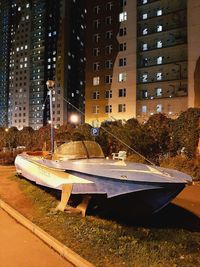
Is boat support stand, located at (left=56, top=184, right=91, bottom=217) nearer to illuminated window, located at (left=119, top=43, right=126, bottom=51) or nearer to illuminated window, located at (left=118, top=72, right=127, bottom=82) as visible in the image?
illuminated window, located at (left=118, top=72, right=127, bottom=82)

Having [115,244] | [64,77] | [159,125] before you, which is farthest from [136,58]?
[64,77]

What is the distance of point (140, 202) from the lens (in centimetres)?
778

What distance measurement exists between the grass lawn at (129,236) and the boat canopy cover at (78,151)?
169 cm

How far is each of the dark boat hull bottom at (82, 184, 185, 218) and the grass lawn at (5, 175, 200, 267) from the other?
0.33 metres

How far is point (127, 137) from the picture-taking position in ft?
60.9

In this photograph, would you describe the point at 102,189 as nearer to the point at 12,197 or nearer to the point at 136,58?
the point at 12,197

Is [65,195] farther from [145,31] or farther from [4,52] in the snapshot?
[4,52]

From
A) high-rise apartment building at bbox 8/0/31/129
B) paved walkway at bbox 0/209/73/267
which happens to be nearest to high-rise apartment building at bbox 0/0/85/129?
high-rise apartment building at bbox 8/0/31/129

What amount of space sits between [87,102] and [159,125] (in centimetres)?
4409

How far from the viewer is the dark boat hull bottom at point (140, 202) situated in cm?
739

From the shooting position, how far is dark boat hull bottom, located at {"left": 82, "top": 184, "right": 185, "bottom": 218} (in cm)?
Result: 739

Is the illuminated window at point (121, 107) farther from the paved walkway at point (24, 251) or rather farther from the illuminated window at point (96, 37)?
the paved walkway at point (24, 251)

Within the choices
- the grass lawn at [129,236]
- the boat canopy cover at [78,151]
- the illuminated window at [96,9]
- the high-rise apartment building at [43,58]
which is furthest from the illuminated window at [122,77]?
the high-rise apartment building at [43,58]

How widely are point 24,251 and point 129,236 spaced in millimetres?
2014
